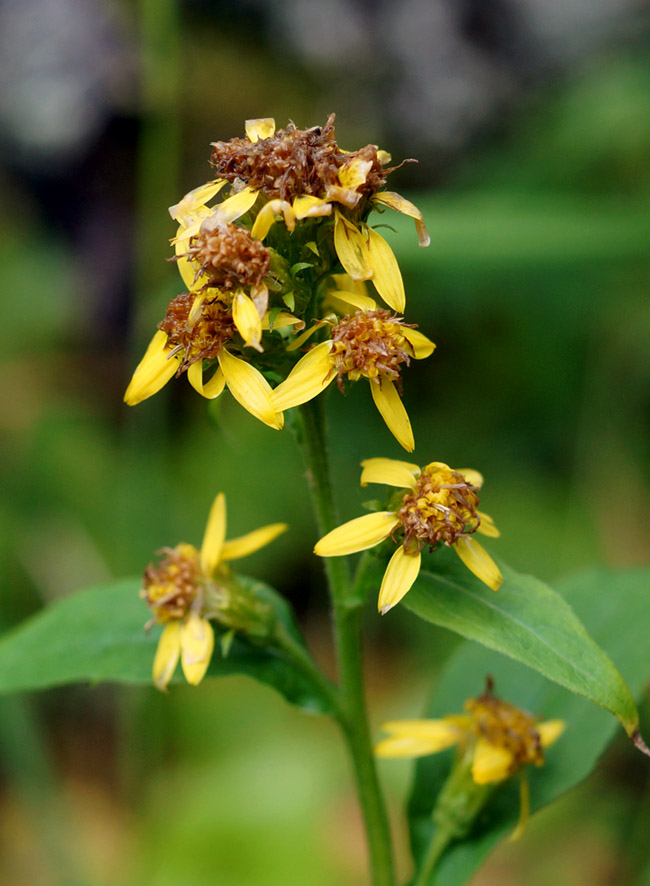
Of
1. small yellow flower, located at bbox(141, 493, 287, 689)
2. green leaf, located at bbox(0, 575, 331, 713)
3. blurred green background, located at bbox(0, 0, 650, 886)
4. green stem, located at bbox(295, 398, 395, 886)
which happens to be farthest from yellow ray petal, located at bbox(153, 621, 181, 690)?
blurred green background, located at bbox(0, 0, 650, 886)

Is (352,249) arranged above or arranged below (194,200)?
below

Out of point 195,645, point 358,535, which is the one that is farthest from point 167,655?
point 358,535

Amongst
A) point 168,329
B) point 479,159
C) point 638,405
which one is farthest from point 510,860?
point 479,159

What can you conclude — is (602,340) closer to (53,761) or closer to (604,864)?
(604,864)

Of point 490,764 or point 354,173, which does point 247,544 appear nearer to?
point 490,764

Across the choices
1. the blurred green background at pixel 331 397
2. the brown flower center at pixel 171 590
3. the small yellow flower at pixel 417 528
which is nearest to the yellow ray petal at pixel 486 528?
the small yellow flower at pixel 417 528
